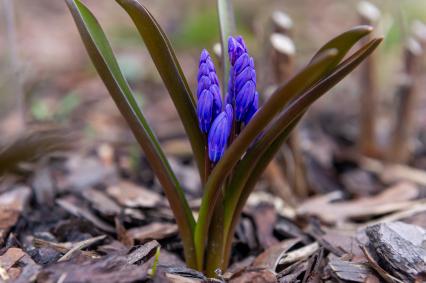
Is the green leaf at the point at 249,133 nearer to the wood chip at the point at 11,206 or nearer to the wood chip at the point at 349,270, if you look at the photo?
the wood chip at the point at 349,270

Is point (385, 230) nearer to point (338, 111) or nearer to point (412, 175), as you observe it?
point (412, 175)

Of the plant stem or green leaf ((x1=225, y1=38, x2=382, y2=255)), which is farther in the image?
the plant stem

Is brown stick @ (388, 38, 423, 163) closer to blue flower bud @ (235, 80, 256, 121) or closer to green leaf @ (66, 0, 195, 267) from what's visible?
blue flower bud @ (235, 80, 256, 121)

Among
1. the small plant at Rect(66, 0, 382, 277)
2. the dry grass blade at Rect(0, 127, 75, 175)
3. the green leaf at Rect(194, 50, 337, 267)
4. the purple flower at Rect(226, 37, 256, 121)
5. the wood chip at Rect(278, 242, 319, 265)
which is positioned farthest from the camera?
the dry grass blade at Rect(0, 127, 75, 175)

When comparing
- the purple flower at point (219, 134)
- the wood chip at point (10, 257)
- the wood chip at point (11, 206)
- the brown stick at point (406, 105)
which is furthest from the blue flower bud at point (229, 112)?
the brown stick at point (406, 105)

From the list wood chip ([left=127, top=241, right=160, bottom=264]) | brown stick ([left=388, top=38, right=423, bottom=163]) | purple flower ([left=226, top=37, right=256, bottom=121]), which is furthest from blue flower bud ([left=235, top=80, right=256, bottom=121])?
brown stick ([left=388, top=38, right=423, bottom=163])

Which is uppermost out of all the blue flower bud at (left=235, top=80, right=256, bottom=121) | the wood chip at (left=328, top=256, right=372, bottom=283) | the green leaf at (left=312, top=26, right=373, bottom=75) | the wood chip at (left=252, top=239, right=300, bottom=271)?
the green leaf at (left=312, top=26, right=373, bottom=75)
